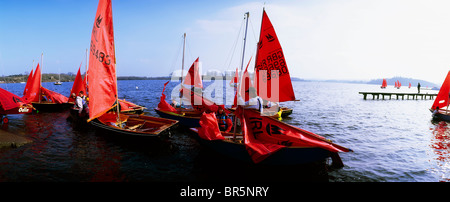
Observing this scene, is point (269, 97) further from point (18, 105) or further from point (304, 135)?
point (18, 105)

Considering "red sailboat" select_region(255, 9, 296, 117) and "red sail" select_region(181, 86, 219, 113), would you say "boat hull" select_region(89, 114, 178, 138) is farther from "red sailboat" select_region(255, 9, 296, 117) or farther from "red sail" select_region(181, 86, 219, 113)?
"red sailboat" select_region(255, 9, 296, 117)

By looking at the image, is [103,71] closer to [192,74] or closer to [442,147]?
[192,74]

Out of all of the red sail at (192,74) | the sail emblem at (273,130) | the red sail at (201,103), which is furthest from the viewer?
the red sail at (192,74)

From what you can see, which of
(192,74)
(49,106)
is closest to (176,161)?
(192,74)

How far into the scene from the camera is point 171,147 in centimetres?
1527

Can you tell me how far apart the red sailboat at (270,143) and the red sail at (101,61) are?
795 cm

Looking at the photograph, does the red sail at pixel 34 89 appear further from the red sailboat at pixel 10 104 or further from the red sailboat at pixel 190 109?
the red sailboat at pixel 190 109

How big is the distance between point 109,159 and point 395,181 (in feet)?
50.7

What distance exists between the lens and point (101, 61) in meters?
14.7

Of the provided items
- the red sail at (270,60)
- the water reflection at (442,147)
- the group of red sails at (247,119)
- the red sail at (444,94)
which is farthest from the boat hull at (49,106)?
the red sail at (444,94)

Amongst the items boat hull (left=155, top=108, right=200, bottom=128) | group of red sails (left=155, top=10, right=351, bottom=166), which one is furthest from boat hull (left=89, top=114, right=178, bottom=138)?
boat hull (left=155, top=108, right=200, bottom=128)

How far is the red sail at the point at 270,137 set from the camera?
33.4 ft
